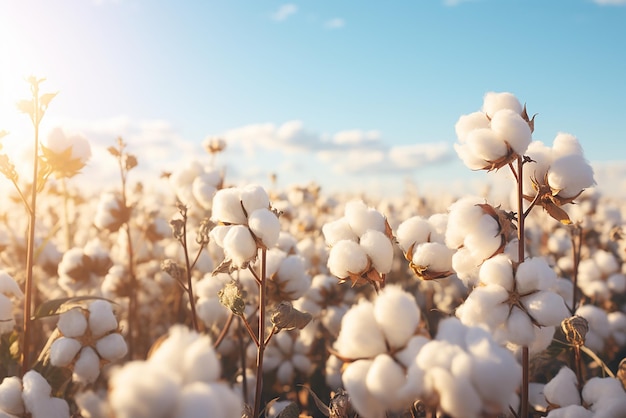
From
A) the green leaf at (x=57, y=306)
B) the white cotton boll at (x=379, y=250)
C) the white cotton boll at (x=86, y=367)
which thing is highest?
the white cotton boll at (x=379, y=250)

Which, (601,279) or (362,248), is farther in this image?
(601,279)

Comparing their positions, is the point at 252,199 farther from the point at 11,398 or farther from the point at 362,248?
the point at 11,398

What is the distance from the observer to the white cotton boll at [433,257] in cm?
194

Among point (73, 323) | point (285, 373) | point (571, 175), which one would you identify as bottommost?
point (285, 373)

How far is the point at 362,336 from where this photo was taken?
1.21 meters

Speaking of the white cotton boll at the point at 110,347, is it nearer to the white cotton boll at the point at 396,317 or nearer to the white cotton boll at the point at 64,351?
the white cotton boll at the point at 64,351

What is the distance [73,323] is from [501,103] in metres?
2.08

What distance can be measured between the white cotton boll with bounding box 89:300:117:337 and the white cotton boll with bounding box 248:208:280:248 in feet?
3.39

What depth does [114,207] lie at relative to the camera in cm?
391

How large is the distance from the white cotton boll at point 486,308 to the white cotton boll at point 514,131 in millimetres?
507

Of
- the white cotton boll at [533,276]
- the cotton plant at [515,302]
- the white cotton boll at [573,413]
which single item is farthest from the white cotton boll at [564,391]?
the white cotton boll at [533,276]

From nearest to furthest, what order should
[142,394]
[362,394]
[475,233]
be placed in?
[142,394]
[362,394]
[475,233]

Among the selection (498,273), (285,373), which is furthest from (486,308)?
(285,373)

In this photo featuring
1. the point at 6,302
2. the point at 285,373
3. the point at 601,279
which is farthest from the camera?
the point at 601,279
